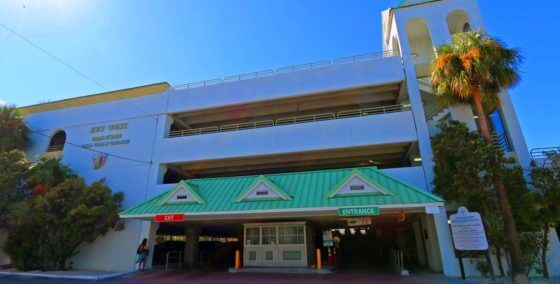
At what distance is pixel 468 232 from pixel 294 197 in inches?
275

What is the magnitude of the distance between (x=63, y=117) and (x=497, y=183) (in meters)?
27.5

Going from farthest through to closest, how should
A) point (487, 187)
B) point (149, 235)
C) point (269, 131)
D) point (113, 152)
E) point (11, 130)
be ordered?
point (11, 130) → point (113, 152) → point (269, 131) → point (149, 235) → point (487, 187)

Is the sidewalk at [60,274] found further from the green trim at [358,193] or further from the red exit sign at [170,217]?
the green trim at [358,193]

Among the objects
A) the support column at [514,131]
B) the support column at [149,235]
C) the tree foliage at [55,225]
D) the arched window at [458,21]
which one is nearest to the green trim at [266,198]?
the support column at [149,235]

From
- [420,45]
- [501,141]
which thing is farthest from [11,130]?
[501,141]

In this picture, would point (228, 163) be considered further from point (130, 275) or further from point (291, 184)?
point (130, 275)

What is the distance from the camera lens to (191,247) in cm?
1886

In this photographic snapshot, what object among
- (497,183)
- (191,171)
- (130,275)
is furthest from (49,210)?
(497,183)

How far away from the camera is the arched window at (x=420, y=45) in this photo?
1842cm

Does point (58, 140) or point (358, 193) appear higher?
point (58, 140)

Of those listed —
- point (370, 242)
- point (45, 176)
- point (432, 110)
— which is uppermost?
point (432, 110)

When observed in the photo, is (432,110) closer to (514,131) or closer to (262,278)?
(514,131)

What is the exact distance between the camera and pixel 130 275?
15.0 meters

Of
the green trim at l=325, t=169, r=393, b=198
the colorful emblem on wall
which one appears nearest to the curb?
the colorful emblem on wall
